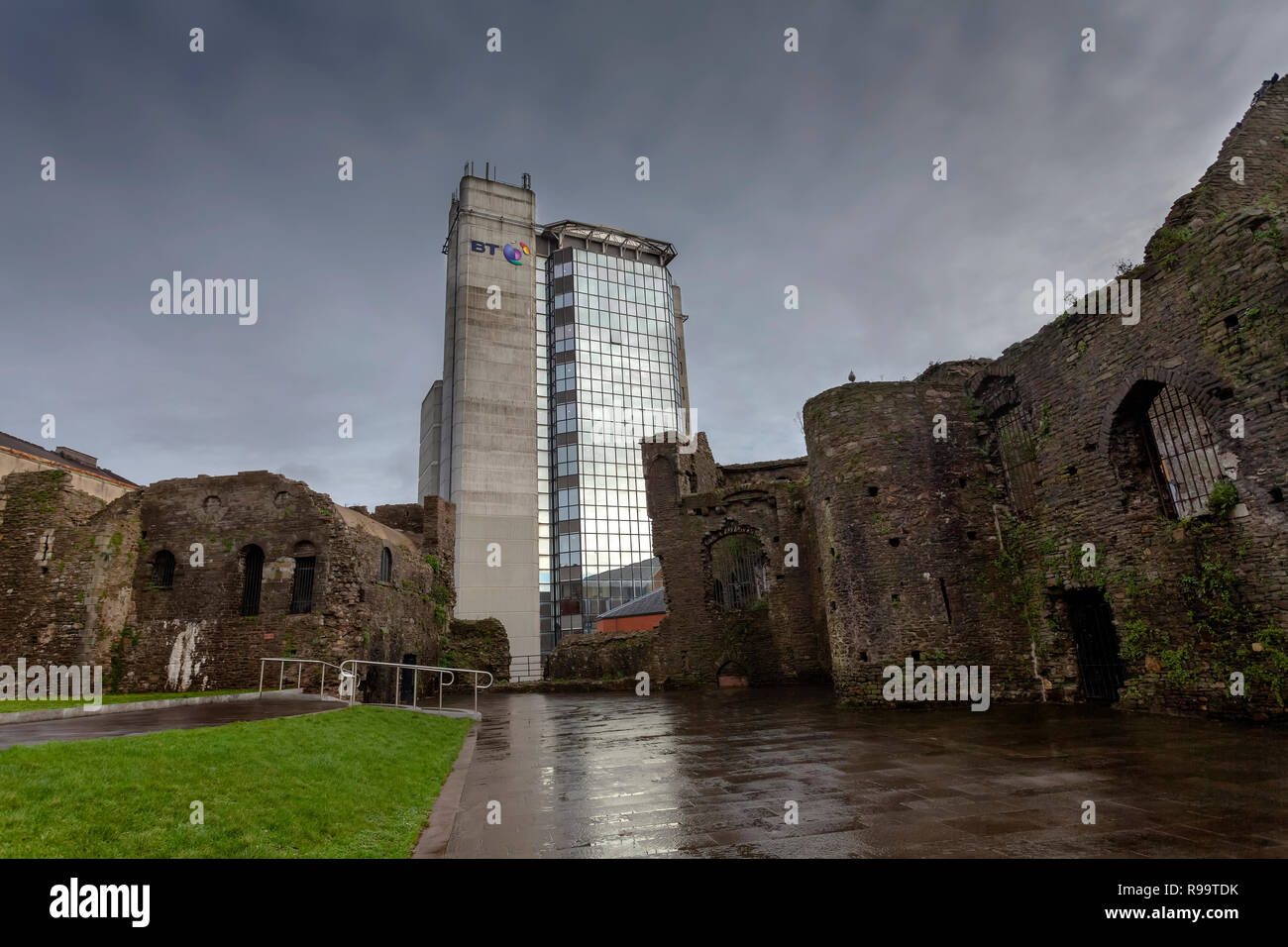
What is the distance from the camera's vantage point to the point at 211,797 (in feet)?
14.8

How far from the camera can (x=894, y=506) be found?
14562mm

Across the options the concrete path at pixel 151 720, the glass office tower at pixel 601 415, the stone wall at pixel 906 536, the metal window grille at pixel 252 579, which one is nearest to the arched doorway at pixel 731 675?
the stone wall at pixel 906 536

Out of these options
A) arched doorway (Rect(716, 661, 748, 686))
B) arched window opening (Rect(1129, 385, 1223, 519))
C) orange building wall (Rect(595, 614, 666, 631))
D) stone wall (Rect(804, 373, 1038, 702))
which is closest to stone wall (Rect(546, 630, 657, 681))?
arched doorway (Rect(716, 661, 748, 686))

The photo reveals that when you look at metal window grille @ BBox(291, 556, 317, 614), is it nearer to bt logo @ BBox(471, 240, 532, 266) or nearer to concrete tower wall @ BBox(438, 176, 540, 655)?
concrete tower wall @ BBox(438, 176, 540, 655)

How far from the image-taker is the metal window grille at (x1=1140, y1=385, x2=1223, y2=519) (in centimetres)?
1061

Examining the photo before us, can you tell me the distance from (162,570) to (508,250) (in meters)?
47.5

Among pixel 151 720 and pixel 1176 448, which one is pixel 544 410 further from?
pixel 1176 448

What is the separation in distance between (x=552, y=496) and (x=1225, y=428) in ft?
182

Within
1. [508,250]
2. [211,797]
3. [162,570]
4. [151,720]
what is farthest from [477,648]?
[508,250]

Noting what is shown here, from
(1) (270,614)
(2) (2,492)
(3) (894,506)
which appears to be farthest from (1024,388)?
(2) (2,492)

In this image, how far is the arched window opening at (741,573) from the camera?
26.6m

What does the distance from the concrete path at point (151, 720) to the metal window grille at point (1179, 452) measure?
15.0m

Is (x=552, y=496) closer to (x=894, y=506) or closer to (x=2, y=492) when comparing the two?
(x=2, y=492)

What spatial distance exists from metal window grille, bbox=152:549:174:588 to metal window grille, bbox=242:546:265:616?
8.38ft
